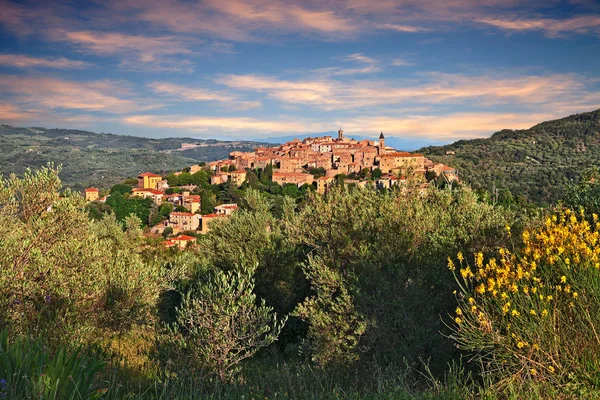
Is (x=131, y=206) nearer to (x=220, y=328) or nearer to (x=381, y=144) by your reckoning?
(x=381, y=144)

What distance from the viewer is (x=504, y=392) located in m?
3.81

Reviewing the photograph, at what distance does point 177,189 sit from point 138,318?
7771 centimetres

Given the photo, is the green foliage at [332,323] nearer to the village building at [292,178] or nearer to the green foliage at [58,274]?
the green foliage at [58,274]

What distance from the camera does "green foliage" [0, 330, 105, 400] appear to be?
2.99 metres

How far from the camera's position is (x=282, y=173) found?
8531 cm

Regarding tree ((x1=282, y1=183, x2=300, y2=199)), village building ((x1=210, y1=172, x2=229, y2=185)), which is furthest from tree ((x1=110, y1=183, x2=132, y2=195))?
tree ((x1=282, y1=183, x2=300, y2=199))

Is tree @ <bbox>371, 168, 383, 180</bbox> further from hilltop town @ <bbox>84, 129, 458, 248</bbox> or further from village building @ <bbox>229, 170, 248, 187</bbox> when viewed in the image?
village building @ <bbox>229, 170, 248, 187</bbox>

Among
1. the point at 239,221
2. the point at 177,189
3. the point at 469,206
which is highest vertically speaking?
the point at 469,206

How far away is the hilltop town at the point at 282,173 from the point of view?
67963 mm

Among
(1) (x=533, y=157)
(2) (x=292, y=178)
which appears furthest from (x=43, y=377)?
(1) (x=533, y=157)

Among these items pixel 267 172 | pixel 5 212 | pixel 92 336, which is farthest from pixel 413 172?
pixel 267 172

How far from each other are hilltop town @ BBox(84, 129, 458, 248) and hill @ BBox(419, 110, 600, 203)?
774 cm

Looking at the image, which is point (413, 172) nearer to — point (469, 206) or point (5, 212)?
point (469, 206)

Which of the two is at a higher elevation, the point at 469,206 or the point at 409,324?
the point at 469,206
